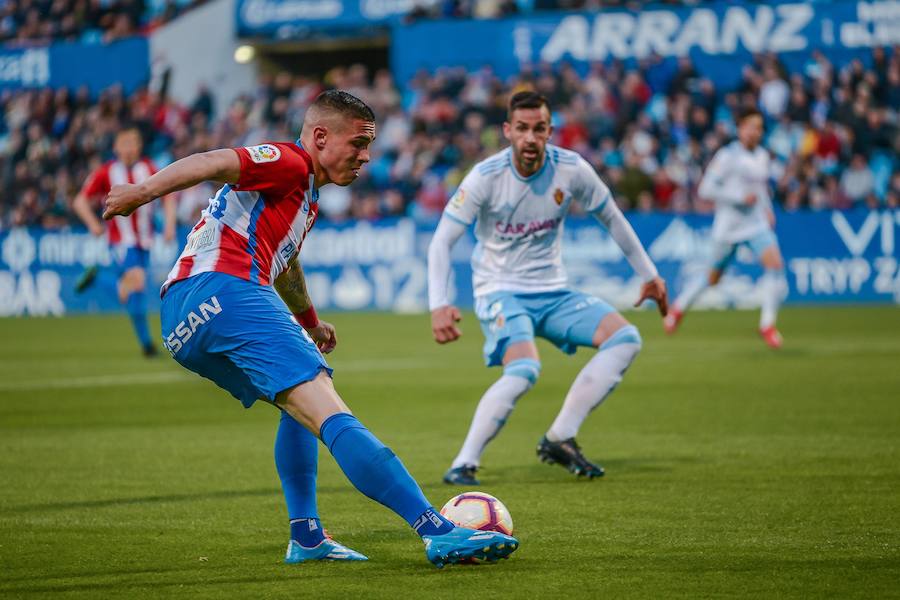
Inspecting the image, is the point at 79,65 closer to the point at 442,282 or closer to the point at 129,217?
the point at 129,217

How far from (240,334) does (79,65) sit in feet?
99.9

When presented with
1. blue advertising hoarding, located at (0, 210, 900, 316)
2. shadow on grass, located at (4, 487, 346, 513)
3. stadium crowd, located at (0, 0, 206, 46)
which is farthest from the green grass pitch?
stadium crowd, located at (0, 0, 206, 46)

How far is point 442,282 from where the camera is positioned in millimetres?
7922

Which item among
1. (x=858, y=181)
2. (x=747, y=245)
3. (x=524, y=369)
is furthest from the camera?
(x=858, y=181)

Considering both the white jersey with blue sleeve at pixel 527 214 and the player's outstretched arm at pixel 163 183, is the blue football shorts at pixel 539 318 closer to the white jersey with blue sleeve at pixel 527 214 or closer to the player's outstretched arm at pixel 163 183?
the white jersey with blue sleeve at pixel 527 214

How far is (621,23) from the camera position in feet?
92.0

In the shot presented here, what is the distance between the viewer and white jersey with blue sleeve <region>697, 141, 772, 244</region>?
1709 cm

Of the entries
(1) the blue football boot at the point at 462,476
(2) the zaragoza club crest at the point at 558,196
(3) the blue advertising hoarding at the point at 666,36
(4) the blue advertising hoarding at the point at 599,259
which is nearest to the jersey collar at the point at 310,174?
(1) the blue football boot at the point at 462,476

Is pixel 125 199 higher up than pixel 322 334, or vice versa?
pixel 125 199

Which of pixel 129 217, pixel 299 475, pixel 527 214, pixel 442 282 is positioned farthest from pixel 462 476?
pixel 129 217

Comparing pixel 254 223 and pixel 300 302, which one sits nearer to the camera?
pixel 254 223

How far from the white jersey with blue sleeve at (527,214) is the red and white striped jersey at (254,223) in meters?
2.56

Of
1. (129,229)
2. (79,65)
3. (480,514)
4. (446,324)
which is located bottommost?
(480,514)

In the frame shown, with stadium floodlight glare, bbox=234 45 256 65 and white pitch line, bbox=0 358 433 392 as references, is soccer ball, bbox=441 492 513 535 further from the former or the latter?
stadium floodlight glare, bbox=234 45 256 65
